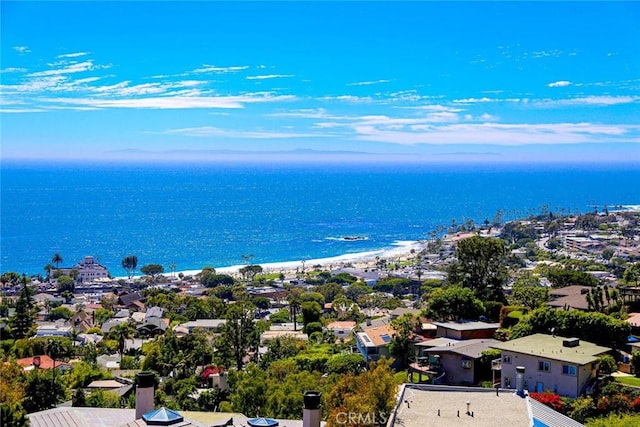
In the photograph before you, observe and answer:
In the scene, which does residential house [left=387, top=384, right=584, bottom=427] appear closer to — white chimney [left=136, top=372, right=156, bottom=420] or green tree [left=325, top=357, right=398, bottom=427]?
green tree [left=325, top=357, right=398, bottom=427]

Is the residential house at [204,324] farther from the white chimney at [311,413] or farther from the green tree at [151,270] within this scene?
the green tree at [151,270]

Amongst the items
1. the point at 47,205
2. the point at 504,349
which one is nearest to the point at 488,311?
the point at 504,349

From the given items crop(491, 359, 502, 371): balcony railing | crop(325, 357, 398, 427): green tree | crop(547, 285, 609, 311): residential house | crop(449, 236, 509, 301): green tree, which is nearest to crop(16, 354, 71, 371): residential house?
crop(491, 359, 502, 371): balcony railing

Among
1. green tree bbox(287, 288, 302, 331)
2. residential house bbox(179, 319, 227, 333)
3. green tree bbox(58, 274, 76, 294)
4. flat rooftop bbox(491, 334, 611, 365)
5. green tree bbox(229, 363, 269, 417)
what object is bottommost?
green tree bbox(58, 274, 76, 294)

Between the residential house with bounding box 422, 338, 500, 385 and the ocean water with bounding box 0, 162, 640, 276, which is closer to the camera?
the residential house with bounding box 422, 338, 500, 385

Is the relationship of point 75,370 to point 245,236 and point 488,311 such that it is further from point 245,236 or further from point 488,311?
point 245,236
